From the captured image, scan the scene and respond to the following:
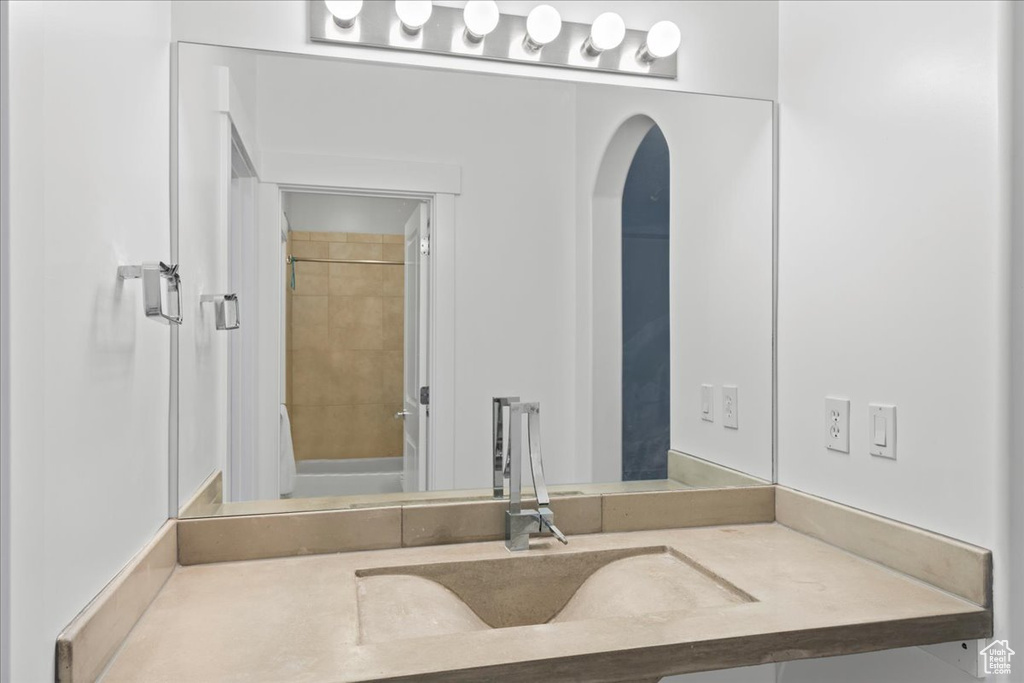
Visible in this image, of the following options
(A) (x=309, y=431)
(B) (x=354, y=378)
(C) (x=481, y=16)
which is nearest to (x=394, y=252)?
(B) (x=354, y=378)

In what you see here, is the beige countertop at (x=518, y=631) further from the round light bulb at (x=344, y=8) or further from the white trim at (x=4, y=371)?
the round light bulb at (x=344, y=8)

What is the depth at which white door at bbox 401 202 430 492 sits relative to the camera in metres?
1.37

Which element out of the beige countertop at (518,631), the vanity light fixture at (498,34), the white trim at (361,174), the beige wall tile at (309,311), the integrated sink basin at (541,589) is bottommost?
the integrated sink basin at (541,589)

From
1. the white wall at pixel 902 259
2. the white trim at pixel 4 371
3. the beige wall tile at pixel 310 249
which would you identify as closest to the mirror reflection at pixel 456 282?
the beige wall tile at pixel 310 249

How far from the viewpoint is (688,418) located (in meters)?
1.56

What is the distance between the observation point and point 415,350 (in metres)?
1.39

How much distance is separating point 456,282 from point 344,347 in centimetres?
26

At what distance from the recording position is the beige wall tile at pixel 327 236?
4.41ft

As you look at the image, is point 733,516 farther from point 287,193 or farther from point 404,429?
point 287,193

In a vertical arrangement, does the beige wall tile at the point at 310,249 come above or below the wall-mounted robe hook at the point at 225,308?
above

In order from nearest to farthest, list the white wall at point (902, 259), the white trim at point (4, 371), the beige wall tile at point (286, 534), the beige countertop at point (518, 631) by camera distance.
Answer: the white trim at point (4, 371) → the beige countertop at point (518, 631) → the white wall at point (902, 259) → the beige wall tile at point (286, 534)

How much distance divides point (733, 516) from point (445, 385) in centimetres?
69

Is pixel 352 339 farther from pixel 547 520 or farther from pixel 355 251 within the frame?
pixel 547 520

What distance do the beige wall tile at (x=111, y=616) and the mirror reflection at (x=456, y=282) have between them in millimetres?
171
